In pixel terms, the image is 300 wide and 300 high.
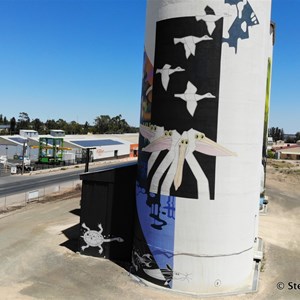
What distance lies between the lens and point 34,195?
39094 millimetres

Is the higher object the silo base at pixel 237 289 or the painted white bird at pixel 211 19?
the painted white bird at pixel 211 19

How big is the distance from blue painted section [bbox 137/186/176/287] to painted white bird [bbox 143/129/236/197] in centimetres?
51

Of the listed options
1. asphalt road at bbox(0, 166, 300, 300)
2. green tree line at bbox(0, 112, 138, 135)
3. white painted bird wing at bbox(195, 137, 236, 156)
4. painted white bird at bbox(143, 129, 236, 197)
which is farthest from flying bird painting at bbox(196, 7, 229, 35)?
green tree line at bbox(0, 112, 138, 135)

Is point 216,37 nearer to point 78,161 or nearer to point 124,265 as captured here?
point 124,265

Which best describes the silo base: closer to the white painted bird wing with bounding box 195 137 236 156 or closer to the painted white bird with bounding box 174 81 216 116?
the white painted bird wing with bounding box 195 137 236 156

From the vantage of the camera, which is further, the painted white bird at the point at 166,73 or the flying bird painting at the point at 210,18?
the painted white bird at the point at 166,73

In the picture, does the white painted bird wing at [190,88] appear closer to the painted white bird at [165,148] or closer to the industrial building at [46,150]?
the painted white bird at [165,148]

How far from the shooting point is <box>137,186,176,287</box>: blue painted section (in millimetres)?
16641

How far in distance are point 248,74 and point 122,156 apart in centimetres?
8555

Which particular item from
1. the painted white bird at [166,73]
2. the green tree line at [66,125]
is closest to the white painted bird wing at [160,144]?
the painted white bird at [166,73]

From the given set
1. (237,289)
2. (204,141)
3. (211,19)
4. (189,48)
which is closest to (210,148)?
(204,141)

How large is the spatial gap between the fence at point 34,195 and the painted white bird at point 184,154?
874 inches

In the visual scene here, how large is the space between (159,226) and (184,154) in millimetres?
3549

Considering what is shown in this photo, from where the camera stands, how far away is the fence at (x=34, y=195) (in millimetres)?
36781
